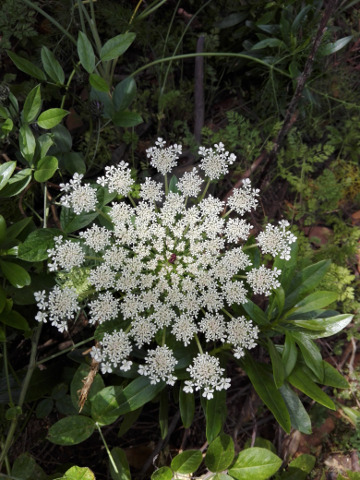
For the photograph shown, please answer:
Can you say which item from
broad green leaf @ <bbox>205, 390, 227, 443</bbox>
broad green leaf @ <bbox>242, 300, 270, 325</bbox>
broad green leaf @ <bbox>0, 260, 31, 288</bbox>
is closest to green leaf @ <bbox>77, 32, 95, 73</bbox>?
broad green leaf @ <bbox>0, 260, 31, 288</bbox>

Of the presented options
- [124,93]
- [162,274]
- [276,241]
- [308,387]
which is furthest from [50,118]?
[308,387]

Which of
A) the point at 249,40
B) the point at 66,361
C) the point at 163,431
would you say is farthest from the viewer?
the point at 249,40

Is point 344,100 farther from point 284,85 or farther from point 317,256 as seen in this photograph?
point 317,256

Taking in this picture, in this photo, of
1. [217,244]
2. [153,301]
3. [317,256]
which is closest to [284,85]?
[317,256]

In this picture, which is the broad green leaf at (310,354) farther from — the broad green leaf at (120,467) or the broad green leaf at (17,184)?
the broad green leaf at (17,184)

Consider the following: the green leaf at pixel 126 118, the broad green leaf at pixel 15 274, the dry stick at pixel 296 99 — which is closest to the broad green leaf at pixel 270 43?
the dry stick at pixel 296 99

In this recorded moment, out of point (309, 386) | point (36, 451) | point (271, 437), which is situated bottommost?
point (271, 437)
